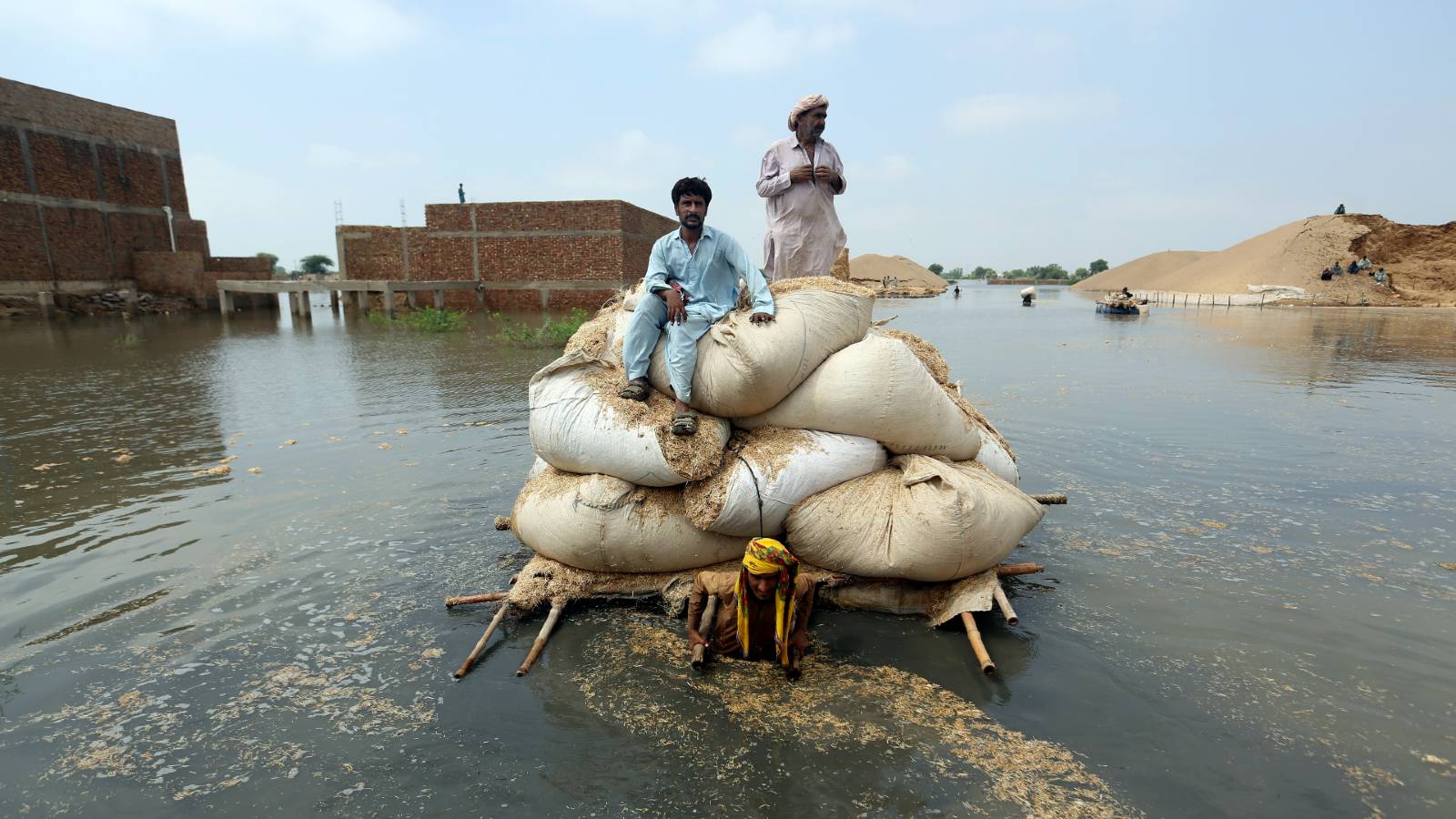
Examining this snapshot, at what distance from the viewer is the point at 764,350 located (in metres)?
3.53

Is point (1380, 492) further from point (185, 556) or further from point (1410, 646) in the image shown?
point (185, 556)

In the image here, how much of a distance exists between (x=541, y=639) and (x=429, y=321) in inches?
725

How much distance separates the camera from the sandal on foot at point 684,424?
3.54 meters

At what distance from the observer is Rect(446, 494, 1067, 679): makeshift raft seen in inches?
136

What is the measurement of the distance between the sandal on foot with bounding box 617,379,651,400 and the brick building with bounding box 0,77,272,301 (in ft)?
87.6

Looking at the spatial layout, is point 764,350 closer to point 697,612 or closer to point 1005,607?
point 697,612

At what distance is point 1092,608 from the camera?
3.77 metres

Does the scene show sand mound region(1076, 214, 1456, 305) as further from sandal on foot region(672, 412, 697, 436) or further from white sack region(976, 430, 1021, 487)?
sandal on foot region(672, 412, 697, 436)

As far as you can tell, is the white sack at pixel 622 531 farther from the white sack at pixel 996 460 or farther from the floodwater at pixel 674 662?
the white sack at pixel 996 460

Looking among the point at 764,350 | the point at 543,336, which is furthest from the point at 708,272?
the point at 543,336

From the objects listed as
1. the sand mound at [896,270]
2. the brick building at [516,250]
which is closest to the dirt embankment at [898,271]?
the sand mound at [896,270]

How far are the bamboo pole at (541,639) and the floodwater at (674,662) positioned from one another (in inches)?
3.4

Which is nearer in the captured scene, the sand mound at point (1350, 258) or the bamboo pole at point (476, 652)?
the bamboo pole at point (476, 652)

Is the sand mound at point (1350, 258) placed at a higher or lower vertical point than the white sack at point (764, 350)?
higher
